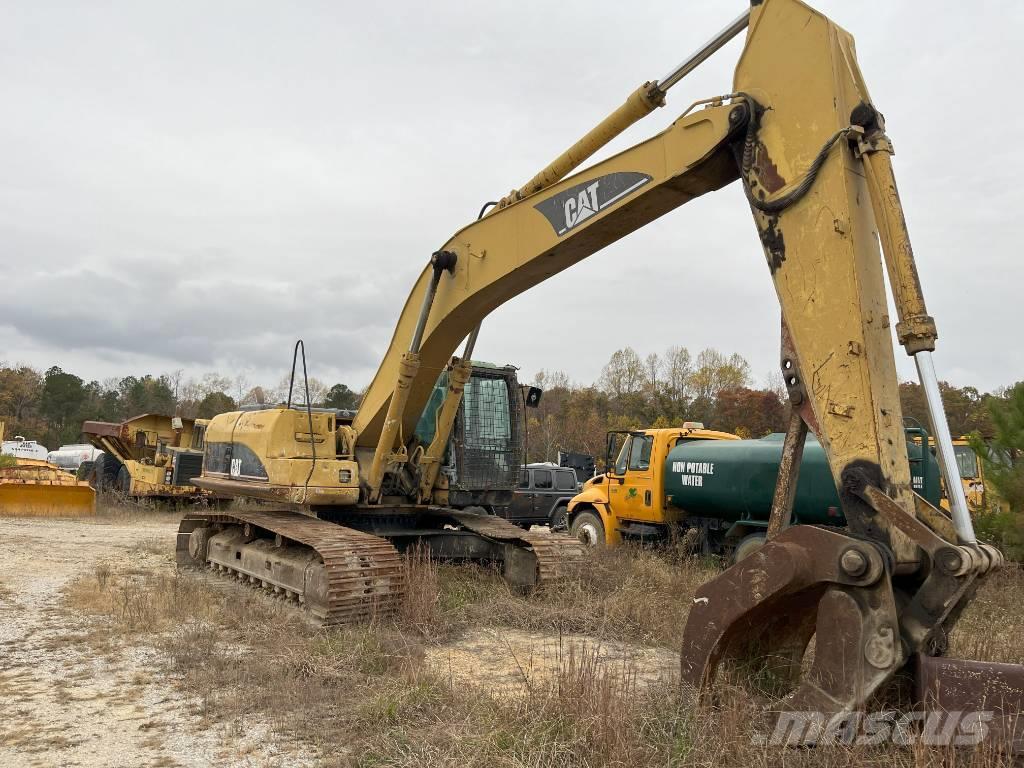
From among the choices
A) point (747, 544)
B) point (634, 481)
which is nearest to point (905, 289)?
point (747, 544)

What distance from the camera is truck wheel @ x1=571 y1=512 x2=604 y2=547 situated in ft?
42.7

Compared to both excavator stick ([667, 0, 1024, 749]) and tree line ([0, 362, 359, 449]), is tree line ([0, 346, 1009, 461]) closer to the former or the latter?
tree line ([0, 362, 359, 449])

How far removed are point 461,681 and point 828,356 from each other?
2901 mm

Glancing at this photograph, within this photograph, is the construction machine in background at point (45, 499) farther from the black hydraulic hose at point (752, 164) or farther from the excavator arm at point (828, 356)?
the black hydraulic hose at point (752, 164)

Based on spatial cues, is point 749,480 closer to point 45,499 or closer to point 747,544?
point 747,544

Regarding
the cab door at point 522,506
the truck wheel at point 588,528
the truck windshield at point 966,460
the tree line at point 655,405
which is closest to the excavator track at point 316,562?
the truck wheel at point 588,528

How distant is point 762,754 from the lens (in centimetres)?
Result: 332

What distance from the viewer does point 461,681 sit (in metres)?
4.97

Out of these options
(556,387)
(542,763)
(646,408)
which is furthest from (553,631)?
(556,387)

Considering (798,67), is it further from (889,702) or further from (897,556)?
(889,702)

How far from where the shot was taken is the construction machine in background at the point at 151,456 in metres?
18.3

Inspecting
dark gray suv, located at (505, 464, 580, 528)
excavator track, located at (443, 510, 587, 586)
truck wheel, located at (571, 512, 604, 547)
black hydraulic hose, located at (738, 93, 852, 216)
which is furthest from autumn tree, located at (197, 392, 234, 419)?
black hydraulic hose, located at (738, 93, 852, 216)

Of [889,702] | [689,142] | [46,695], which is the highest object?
[689,142]

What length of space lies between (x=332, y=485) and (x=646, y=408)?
44028mm
